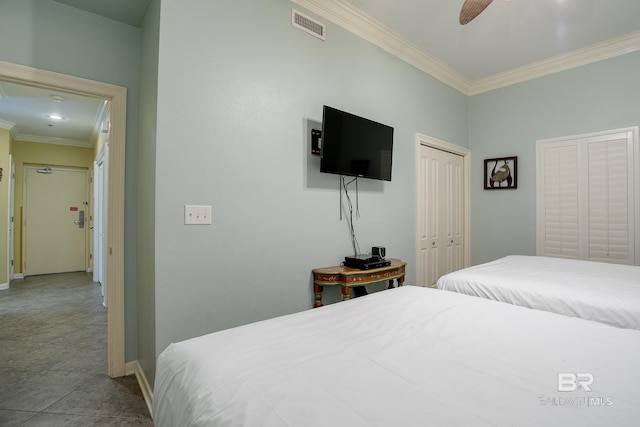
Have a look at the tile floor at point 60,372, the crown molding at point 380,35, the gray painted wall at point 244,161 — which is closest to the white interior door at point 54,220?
the tile floor at point 60,372

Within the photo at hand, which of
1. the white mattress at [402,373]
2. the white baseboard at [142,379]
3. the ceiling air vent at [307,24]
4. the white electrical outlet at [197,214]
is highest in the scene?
the ceiling air vent at [307,24]

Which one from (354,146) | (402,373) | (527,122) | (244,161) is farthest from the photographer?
(527,122)

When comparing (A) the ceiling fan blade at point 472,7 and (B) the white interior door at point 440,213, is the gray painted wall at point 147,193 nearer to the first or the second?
(A) the ceiling fan blade at point 472,7

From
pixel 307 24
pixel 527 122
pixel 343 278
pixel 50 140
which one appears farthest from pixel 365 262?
pixel 50 140

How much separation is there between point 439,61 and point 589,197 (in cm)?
234

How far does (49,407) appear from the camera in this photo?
6.09 feet

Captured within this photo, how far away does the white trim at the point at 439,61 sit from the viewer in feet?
8.51

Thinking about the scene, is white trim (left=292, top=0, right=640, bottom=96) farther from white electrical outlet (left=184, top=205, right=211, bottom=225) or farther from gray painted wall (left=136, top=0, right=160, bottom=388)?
white electrical outlet (left=184, top=205, right=211, bottom=225)

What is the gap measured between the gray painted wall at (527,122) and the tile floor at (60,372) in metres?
4.27

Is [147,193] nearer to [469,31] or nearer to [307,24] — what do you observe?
[307,24]

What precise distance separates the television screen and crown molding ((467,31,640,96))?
7.31ft

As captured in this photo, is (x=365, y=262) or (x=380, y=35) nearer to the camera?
(x=365, y=262)

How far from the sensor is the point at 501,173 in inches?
157

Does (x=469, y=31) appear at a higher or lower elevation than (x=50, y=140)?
higher
